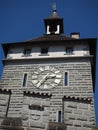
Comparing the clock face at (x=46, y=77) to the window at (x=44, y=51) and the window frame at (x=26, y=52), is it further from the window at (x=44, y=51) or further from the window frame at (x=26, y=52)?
the window frame at (x=26, y=52)

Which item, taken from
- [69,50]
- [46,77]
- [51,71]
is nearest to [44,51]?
[69,50]

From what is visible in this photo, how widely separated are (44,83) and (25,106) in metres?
6.83

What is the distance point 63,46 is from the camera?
16953 millimetres

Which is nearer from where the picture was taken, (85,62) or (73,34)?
(85,62)

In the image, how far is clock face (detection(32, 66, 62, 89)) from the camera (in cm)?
1473

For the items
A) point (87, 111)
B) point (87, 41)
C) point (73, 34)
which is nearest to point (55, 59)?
point (87, 41)

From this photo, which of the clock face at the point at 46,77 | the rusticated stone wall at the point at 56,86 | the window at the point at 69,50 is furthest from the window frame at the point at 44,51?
the window at the point at 69,50

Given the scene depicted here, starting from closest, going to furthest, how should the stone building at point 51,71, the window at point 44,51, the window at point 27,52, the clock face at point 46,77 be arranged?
the stone building at point 51,71 < the clock face at point 46,77 < the window at point 44,51 < the window at point 27,52

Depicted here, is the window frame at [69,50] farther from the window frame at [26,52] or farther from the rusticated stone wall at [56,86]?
the window frame at [26,52]

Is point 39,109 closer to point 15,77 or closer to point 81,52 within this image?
point 15,77

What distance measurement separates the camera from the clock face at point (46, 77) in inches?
580

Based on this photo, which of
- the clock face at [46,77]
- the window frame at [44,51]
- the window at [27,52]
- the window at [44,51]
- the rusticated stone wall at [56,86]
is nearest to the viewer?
the rusticated stone wall at [56,86]

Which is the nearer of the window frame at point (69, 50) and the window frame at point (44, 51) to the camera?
the window frame at point (69, 50)

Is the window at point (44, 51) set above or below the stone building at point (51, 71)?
above
